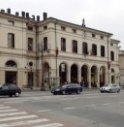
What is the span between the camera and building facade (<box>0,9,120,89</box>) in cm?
6231

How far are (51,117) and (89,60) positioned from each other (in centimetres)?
5636

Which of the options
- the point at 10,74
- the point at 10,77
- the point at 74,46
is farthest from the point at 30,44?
the point at 74,46

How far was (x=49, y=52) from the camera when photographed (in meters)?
66.1

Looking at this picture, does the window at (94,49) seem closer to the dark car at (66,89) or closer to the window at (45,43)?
the window at (45,43)

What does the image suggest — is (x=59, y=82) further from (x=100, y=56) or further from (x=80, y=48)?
(x=100, y=56)

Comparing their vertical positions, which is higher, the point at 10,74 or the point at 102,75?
the point at 102,75

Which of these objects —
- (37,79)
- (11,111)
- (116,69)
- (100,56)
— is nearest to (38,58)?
(37,79)

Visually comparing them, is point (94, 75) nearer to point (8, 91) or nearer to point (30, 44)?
point (30, 44)

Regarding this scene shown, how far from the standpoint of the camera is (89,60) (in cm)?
7494

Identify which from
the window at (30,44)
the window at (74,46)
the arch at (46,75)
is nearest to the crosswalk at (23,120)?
the arch at (46,75)

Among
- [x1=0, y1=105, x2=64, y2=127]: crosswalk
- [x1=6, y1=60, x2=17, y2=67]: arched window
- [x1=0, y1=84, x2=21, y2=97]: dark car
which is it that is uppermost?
[x1=6, y1=60, x2=17, y2=67]: arched window

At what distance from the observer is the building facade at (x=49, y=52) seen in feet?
204

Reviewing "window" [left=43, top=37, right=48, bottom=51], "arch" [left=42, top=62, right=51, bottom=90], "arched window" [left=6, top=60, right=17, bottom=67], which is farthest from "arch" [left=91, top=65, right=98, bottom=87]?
"arched window" [left=6, top=60, right=17, bottom=67]

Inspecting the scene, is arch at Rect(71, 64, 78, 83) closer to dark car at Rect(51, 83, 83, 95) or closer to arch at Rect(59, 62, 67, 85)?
arch at Rect(59, 62, 67, 85)
